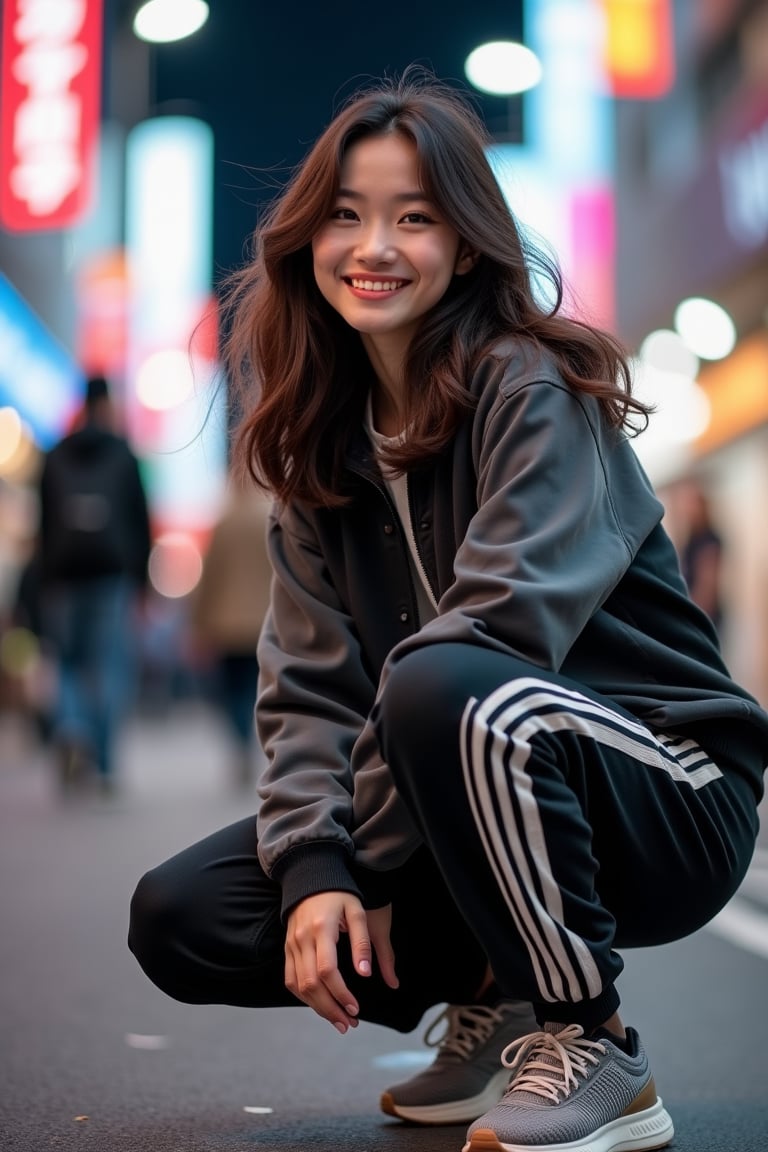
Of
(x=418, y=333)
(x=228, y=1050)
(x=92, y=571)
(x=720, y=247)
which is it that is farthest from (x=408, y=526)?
(x=720, y=247)

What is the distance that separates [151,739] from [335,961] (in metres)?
12.5

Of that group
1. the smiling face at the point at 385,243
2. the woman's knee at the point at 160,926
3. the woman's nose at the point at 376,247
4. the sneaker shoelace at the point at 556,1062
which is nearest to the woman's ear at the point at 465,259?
the smiling face at the point at 385,243

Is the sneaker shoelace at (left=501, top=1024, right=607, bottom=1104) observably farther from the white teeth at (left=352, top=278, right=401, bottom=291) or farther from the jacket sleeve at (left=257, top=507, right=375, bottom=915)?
the white teeth at (left=352, top=278, right=401, bottom=291)

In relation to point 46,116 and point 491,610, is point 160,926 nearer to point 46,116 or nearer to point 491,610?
point 491,610

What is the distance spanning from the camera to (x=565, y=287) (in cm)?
225

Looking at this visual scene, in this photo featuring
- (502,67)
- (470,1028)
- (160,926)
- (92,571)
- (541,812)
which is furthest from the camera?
(92,571)

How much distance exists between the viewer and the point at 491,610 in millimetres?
1736

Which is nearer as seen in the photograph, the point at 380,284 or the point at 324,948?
the point at 324,948

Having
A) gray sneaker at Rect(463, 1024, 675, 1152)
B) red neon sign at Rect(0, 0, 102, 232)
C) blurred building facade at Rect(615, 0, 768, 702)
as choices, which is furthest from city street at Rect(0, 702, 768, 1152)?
blurred building facade at Rect(615, 0, 768, 702)

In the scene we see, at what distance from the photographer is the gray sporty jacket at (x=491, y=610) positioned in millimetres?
1779

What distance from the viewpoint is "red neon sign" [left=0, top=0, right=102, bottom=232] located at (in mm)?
8258

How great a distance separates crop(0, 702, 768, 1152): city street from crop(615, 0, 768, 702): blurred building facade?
960 centimetres

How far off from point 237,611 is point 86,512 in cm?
121

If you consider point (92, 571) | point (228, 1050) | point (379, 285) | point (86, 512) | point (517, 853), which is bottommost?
point (228, 1050)
